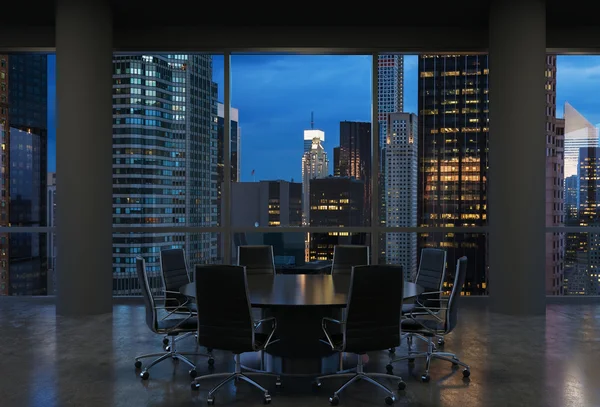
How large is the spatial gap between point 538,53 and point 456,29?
138 cm

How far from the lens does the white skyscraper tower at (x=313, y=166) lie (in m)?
8.84

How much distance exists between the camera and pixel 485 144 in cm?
876

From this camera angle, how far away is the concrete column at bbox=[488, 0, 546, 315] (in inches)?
311

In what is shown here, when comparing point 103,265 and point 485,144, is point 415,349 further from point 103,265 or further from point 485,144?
→ point 103,265

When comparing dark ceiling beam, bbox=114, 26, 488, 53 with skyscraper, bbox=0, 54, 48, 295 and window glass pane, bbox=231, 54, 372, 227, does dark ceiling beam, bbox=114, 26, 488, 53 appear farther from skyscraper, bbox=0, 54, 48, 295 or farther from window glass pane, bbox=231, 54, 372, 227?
skyscraper, bbox=0, 54, 48, 295

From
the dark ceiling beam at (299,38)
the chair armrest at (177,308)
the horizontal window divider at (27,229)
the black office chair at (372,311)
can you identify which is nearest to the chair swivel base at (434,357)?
the black office chair at (372,311)

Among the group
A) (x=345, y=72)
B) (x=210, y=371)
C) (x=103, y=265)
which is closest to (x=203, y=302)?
(x=210, y=371)

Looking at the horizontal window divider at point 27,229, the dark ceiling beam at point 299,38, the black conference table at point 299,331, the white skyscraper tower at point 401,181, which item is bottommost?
the black conference table at point 299,331

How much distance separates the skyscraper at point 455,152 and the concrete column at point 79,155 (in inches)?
200

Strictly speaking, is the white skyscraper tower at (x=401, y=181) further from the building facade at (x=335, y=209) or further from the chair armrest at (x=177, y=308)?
the chair armrest at (x=177, y=308)

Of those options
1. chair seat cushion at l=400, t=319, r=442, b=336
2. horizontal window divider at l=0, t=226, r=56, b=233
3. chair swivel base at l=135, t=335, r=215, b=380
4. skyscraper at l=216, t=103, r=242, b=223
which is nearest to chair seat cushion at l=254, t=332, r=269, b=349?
chair swivel base at l=135, t=335, r=215, b=380

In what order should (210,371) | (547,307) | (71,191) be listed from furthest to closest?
(547,307)
(71,191)
(210,371)

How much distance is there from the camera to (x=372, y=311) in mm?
4234

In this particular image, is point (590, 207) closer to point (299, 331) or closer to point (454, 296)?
point (454, 296)
